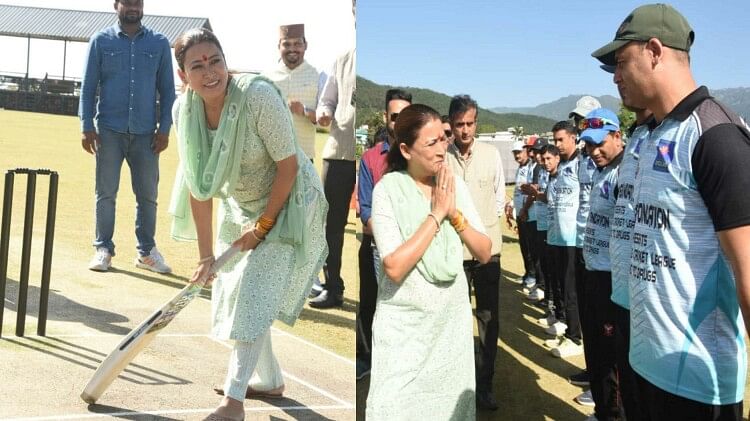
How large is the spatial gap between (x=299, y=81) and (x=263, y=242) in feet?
1.69

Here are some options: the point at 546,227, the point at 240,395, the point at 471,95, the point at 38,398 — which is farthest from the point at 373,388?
the point at 38,398

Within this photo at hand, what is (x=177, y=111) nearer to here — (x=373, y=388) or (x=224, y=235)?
(x=224, y=235)

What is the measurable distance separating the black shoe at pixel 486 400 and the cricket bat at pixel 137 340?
2.85 ft

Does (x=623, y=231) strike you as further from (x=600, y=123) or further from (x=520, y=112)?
(x=520, y=112)

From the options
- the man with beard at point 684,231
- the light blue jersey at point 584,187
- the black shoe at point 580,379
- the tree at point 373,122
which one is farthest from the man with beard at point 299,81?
the man with beard at point 684,231

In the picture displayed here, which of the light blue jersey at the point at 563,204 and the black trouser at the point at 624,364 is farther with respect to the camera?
the light blue jersey at the point at 563,204

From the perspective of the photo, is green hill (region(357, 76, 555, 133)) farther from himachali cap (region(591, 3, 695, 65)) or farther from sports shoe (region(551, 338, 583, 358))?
sports shoe (region(551, 338, 583, 358))

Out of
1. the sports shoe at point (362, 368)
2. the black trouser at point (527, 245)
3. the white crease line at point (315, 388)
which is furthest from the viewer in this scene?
the white crease line at point (315, 388)

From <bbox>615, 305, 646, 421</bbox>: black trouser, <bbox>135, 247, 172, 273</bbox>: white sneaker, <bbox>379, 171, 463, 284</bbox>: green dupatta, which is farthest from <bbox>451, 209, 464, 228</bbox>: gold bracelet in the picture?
<bbox>135, 247, 172, 273</bbox>: white sneaker

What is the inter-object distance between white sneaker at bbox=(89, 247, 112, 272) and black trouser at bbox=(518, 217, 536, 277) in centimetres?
136

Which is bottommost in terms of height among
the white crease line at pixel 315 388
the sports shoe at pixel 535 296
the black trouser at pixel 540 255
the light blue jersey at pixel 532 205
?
the white crease line at pixel 315 388

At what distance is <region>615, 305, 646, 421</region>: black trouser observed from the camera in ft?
6.71

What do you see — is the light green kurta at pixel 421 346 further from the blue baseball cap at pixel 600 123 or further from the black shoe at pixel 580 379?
the blue baseball cap at pixel 600 123

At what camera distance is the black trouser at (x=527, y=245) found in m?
2.26
